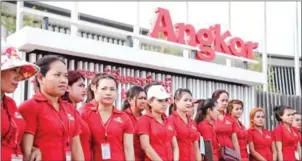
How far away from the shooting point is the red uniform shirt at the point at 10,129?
2615 mm

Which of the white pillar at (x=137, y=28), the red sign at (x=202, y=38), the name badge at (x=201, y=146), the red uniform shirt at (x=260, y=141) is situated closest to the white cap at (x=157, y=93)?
the name badge at (x=201, y=146)

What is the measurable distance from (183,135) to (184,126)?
0.27 feet

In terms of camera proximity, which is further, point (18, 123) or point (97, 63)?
point (97, 63)

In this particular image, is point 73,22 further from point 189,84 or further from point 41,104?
point 41,104

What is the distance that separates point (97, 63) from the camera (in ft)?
21.1

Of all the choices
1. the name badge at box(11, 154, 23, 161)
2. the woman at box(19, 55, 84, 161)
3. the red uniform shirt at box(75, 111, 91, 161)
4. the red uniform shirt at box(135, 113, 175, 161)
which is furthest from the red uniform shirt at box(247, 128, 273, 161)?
the name badge at box(11, 154, 23, 161)

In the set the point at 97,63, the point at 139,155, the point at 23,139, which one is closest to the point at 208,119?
the point at 139,155

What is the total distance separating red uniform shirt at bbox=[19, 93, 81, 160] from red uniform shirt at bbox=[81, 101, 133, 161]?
51 cm

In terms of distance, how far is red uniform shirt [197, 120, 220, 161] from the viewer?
486cm

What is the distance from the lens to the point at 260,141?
562 centimetres

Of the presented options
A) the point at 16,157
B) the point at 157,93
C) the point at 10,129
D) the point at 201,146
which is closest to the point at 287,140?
the point at 201,146

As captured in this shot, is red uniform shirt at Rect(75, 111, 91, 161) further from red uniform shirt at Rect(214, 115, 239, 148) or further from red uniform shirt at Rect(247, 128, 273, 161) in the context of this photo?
red uniform shirt at Rect(247, 128, 273, 161)

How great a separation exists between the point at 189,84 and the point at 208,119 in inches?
107

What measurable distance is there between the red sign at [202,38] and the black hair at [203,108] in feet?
8.70
